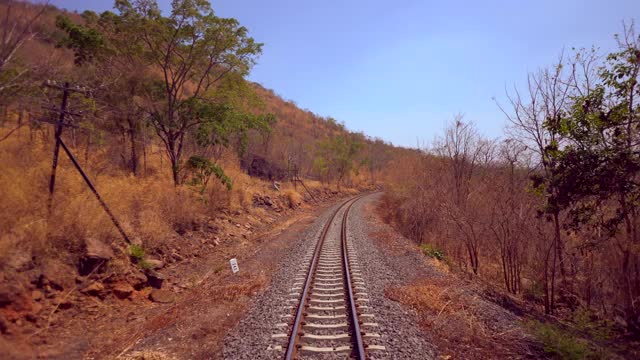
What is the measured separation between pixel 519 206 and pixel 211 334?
10741 millimetres

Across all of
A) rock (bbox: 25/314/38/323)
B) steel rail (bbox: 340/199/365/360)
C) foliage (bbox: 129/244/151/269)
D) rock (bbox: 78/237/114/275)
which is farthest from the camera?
foliage (bbox: 129/244/151/269)

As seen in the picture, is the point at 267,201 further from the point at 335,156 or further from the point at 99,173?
the point at 335,156

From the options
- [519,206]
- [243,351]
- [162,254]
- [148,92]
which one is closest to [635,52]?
[519,206]

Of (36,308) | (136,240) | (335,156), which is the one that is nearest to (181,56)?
(136,240)

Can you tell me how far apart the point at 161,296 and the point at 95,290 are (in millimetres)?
1448

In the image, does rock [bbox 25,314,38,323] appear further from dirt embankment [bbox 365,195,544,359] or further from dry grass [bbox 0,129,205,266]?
dirt embankment [bbox 365,195,544,359]

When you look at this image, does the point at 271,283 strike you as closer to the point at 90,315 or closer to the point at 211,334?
the point at 211,334

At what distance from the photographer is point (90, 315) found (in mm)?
6820

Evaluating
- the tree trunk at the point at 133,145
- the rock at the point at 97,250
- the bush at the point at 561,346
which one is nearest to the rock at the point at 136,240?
the rock at the point at 97,250

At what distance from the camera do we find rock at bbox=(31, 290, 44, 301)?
617 cm

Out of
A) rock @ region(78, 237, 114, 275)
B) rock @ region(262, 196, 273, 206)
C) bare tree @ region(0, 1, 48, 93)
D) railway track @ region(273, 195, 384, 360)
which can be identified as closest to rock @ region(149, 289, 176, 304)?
rock @ region(78, 237, 114, 275)

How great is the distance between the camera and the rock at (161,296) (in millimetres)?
8078

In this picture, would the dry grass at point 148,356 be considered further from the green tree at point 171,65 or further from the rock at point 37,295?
the green tree at point 171,65

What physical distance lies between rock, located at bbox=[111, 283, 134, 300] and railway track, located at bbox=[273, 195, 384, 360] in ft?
12.8
